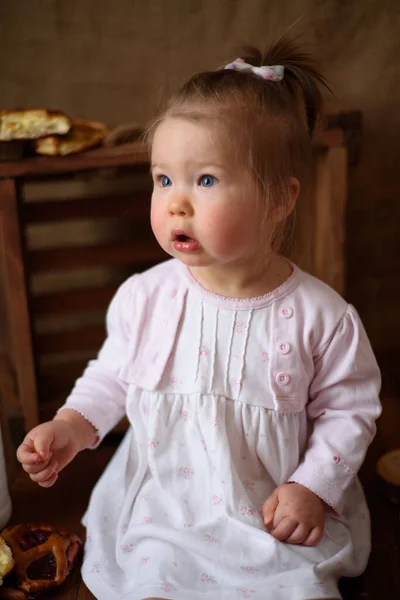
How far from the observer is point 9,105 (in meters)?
1.21

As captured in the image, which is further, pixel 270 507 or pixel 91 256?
pixel 91 256

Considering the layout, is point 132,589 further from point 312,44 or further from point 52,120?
point 312,44

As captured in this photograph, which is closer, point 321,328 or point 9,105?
point 321,328

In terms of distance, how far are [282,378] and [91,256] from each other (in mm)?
514

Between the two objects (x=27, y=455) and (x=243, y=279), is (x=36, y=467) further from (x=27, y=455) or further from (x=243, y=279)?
(x=243, y=279)

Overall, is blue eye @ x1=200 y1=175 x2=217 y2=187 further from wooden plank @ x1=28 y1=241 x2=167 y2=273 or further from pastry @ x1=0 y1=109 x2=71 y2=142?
wooden plank @ x1=28 y1=241 x2=167 y2=273

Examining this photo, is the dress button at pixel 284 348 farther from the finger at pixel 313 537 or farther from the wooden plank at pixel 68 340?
the wooden plank at pixel 68 340

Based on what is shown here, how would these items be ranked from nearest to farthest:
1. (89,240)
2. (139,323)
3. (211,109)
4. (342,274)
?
(211,109) < (139,323) < (342,274) < (89,240)

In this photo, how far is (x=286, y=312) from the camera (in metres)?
0.85

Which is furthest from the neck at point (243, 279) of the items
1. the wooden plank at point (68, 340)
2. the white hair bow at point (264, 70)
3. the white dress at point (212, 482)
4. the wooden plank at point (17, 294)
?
the wooden plank at point (68, 340)

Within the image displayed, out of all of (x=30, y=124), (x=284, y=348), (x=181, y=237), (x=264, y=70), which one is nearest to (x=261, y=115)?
(x=264, y=70)

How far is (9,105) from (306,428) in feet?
2.64

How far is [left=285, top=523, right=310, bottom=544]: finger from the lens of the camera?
79 centimetres

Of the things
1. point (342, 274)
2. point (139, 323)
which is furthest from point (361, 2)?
point (139, 323)
